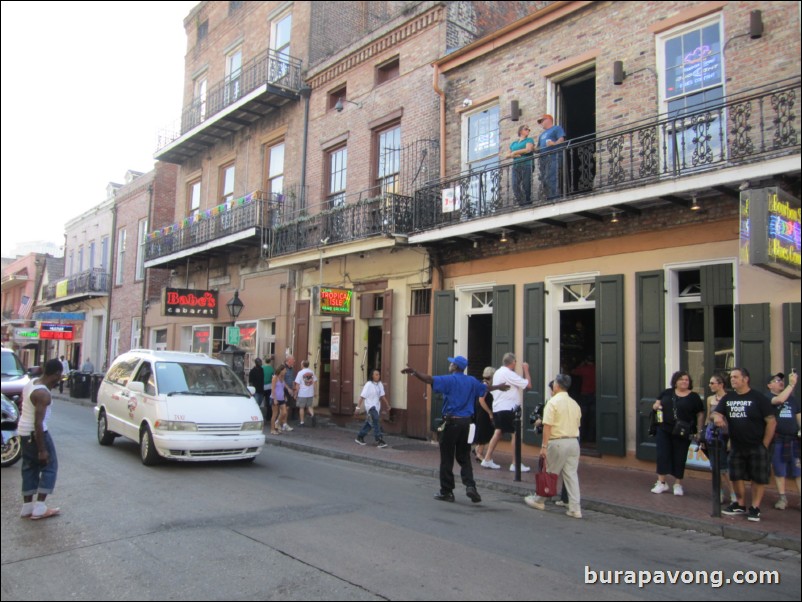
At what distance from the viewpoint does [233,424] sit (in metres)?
9.79

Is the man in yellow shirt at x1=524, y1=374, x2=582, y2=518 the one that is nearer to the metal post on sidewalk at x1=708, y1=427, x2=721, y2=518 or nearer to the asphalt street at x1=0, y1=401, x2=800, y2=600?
the asphalt street at x1=0, y1=401, x2=800, y2=600

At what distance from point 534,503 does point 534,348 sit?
456 cm

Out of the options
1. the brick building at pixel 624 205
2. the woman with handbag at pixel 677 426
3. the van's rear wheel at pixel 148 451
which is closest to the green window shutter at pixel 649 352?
the brick building at pixel 624 205

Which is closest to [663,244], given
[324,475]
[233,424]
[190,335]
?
[324,475]

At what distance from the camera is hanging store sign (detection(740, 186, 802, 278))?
741 centimetres

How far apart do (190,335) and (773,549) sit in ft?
71.4

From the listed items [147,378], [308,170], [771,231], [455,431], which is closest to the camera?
[771,231]

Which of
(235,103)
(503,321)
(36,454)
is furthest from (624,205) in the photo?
(235,103)

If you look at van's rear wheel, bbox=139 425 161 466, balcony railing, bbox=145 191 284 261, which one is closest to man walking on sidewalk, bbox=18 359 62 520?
van's rear wheel, bbox=139 425 161 466

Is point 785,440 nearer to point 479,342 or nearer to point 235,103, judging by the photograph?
point 479,342

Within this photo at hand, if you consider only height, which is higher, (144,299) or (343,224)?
(343,224)

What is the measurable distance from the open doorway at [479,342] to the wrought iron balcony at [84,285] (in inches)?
918

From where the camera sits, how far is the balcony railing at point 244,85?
1933cm

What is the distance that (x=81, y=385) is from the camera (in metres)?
24.6
